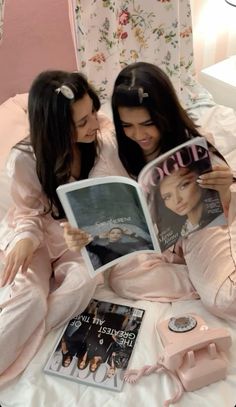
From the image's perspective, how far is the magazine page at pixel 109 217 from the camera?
3.10 feet

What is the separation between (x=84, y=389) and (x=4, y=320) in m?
0.23

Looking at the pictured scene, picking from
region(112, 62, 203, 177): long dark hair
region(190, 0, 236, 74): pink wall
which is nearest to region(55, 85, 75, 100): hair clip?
region(112, 62, 203, 177): long dark hair

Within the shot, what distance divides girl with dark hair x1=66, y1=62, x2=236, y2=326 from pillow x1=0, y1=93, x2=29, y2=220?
1.17 ft

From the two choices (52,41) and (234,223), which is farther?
(52,41)

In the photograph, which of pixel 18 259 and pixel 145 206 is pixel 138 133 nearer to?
pixel 145 206

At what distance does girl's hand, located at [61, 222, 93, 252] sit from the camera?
3.25ft

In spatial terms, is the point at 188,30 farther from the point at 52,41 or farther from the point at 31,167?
the point at 31,167

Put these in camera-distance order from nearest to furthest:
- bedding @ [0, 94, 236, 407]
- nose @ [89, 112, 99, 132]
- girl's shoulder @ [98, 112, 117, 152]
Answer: bedding @ [0, 94, 236, 407], nose @ [89, 112, 99, 132], girl's shoulder @ [98, 112, 117, 152]

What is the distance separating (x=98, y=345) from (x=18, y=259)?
0.26m

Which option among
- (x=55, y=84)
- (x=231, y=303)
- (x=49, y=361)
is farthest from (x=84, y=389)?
(x=55, y=84)

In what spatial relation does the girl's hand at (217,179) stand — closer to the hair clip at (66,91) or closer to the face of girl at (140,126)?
the face of girl at (140,126)

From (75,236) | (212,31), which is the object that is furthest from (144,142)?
(212,31)

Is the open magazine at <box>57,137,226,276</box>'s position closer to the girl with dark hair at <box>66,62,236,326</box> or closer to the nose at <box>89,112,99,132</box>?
the girl with dark hair at <box>66,62,236,326</box>

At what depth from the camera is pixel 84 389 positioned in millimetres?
916
